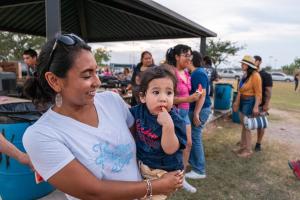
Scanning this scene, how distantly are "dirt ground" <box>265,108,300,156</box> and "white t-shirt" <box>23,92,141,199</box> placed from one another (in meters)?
5.47

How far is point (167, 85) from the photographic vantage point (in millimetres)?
1687

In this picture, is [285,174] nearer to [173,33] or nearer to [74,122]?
[74,122]

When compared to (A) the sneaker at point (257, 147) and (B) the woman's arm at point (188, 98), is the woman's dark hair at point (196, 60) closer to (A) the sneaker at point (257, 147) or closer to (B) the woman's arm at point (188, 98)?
(B) the woman's arm at point (188, 98)

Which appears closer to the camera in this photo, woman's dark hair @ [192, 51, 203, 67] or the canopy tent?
woman's dark hair @ [192, 51, 203, 67]

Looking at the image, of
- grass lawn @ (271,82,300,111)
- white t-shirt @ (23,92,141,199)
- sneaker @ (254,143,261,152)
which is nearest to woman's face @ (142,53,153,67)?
sneaker @ (254,143,261,152)

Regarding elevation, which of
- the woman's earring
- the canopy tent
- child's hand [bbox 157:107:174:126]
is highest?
the canopy tent

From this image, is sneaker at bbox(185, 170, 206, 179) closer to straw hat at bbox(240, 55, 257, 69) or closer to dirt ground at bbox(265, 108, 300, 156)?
straw hat at bbox(240, 55, 257, 69)

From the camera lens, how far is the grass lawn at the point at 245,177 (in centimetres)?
405

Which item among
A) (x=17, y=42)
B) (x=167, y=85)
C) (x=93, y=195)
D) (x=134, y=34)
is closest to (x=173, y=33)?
(x=134, y=34)

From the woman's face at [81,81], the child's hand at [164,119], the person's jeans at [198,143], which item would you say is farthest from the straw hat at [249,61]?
the woman's face at [81,81]

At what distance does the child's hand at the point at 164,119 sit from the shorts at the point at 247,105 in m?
4.21

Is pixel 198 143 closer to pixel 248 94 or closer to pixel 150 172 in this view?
pixel 248 94

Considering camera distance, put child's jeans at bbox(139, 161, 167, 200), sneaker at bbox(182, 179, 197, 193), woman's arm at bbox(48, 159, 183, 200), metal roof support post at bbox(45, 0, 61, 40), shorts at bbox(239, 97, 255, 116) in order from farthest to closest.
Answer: shorts at bbox(239, 97, 255, 116)
sneaker at bbox(182, 179, 197, 193)
metal roof support post at bbox(45, 0, 61, 40)
child's jeans at bbox(139, 161, 167, 200)
woman's arm at bbox(48, 159, 183, 200)

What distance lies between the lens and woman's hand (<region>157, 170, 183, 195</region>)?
146 centimetres
